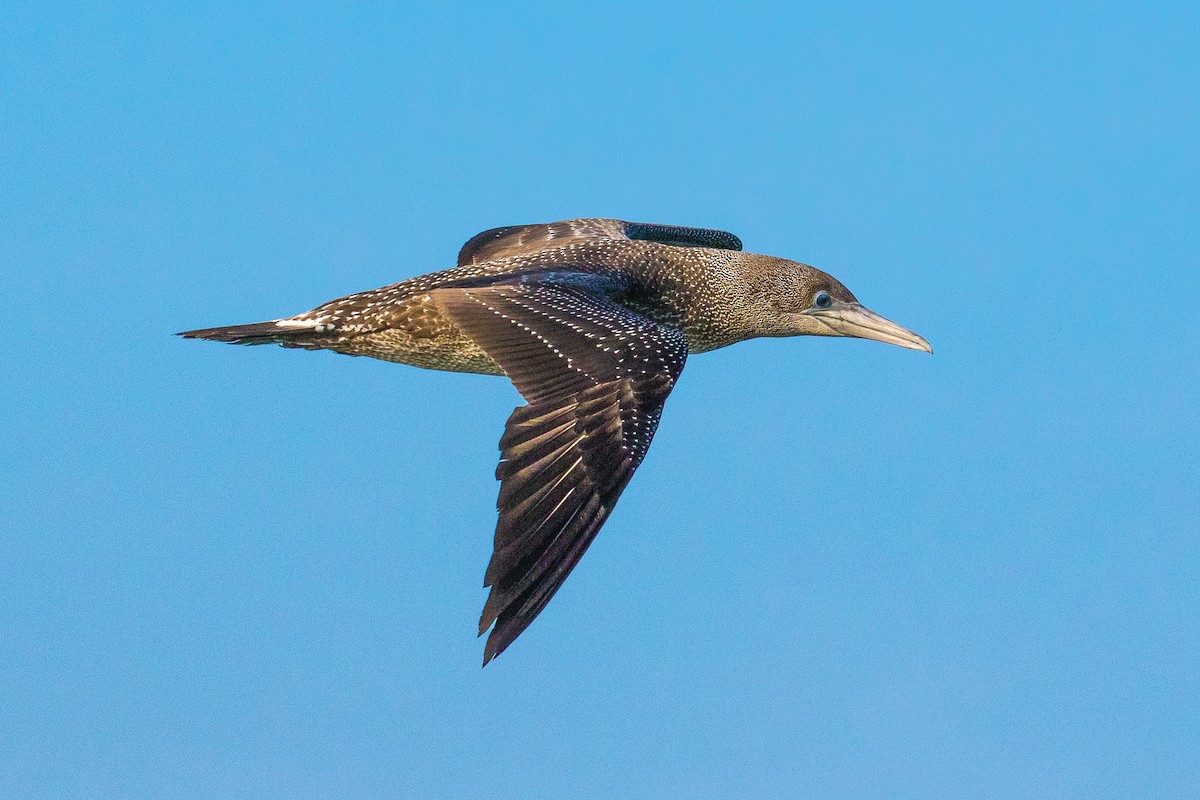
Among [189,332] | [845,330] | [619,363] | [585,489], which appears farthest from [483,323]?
[845,330]

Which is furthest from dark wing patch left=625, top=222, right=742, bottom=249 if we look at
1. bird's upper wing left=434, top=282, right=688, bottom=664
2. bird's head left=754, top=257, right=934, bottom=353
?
bird's upper wing left=434, top=282, right=688, bottom=664

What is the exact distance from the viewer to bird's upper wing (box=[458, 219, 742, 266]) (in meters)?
14.7

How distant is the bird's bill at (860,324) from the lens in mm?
13477

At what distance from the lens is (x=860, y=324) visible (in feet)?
44.4

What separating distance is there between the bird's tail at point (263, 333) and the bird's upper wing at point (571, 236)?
249 centimetres

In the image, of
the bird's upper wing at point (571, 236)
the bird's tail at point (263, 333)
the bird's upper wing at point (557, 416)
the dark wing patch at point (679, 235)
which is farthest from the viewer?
the dark wing patch at point (679, 235)

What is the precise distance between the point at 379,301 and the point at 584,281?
5.29ft

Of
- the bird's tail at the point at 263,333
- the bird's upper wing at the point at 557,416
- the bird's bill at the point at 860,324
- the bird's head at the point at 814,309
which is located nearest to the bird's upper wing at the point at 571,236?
the bird's head at the point at 814,309

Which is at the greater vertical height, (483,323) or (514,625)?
(483,323)

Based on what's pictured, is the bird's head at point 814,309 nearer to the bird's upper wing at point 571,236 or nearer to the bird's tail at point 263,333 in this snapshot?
the bird's upper wing at point 571,236

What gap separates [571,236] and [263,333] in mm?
3684

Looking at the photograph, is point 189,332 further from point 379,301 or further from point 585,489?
point 585,489

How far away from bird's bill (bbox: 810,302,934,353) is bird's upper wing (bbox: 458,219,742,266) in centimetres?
216

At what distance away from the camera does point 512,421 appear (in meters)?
9.67
